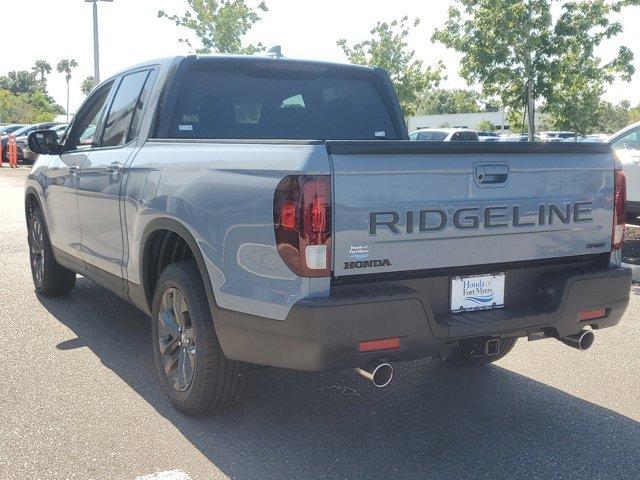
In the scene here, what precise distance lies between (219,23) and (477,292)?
22.0 meters

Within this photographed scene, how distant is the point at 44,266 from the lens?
6.17m

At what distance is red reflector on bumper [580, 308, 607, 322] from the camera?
357cm

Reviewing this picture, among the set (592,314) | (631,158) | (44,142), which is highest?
(44,142)

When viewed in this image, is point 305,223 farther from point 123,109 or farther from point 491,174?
point 123,109

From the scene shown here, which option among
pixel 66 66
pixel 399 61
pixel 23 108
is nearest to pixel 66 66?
pixel 66 66

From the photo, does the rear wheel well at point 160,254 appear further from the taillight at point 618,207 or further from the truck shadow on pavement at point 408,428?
the taillight at point 618,207

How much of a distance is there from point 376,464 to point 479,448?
Result: 0.56 metres

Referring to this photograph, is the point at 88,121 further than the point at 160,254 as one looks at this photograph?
Yes

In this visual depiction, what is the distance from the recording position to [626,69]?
12.4 meters

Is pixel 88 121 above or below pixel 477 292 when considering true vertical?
above

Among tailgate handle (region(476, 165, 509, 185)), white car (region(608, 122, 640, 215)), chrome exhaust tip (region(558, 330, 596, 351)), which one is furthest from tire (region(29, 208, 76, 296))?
white car (region(608, 122, 640, 215))

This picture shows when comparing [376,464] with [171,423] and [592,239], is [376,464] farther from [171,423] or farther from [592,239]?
[592,239]

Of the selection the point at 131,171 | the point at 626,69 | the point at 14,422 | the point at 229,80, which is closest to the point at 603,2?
the point at 626,69

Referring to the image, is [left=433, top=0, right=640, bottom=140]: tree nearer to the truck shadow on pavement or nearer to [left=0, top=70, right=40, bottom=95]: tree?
the truck shadow on pavement
